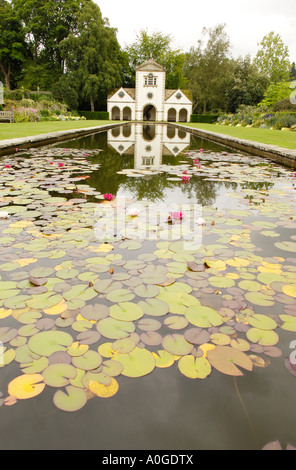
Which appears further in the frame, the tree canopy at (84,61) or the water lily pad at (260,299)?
the tree canopy at (84,61)

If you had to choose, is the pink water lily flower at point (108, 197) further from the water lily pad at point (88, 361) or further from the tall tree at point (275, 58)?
the tall tree at point (275, 58)

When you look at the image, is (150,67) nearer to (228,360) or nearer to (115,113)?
(115,113)

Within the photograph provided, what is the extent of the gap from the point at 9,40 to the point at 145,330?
45307mm

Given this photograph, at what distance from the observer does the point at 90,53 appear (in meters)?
31.0

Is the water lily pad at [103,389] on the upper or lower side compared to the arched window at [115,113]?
lower

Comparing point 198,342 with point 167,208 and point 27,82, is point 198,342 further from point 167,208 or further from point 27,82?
point 27,82

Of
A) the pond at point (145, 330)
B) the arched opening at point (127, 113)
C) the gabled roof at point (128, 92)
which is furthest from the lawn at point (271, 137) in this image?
the arched opening at point (127, 113)

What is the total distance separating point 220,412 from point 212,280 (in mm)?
829

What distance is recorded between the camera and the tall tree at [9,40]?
3538cm

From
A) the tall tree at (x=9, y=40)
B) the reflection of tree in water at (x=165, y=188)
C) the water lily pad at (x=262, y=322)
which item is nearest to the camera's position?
the water lily pad at (x=262, y=322)

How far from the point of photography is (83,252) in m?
2.00

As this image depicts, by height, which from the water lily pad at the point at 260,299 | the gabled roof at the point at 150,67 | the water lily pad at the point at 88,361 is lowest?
the water lily pad at the point at 88,361

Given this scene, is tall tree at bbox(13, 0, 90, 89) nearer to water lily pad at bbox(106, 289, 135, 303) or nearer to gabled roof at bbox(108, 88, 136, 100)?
gabled roof at bbox(108, 88, 136, 100)

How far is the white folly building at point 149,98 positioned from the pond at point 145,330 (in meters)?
36.4
